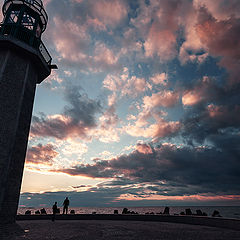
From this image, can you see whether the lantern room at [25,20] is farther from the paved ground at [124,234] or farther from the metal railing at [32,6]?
the paved ground at [124,234]

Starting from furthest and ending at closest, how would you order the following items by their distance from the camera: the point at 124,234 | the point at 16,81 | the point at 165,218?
the point at 165,218, the point at 16,81, the point at 124,234

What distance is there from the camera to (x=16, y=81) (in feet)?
60.5

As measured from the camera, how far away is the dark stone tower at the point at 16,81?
1630 centimetres

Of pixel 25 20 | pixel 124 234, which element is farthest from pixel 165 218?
pixel 25 20

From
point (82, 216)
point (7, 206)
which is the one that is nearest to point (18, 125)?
point (7, 206)

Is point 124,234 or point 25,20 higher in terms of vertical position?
point 25,20

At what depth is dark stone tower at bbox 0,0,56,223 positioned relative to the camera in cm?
1630

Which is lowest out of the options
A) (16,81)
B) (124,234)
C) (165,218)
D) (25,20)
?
(165,218)

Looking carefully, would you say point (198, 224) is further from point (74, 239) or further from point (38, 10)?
point (38, 10)

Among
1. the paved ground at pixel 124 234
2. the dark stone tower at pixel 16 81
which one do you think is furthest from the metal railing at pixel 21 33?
the paved ground at pixel 124 234

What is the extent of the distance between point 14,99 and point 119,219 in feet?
61.2

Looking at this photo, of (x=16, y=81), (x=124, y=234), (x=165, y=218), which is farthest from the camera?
(x=165, y=218)

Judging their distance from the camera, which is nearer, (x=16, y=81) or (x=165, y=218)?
(x=16, y=81)

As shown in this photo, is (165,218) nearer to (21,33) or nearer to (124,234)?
(124,234)
